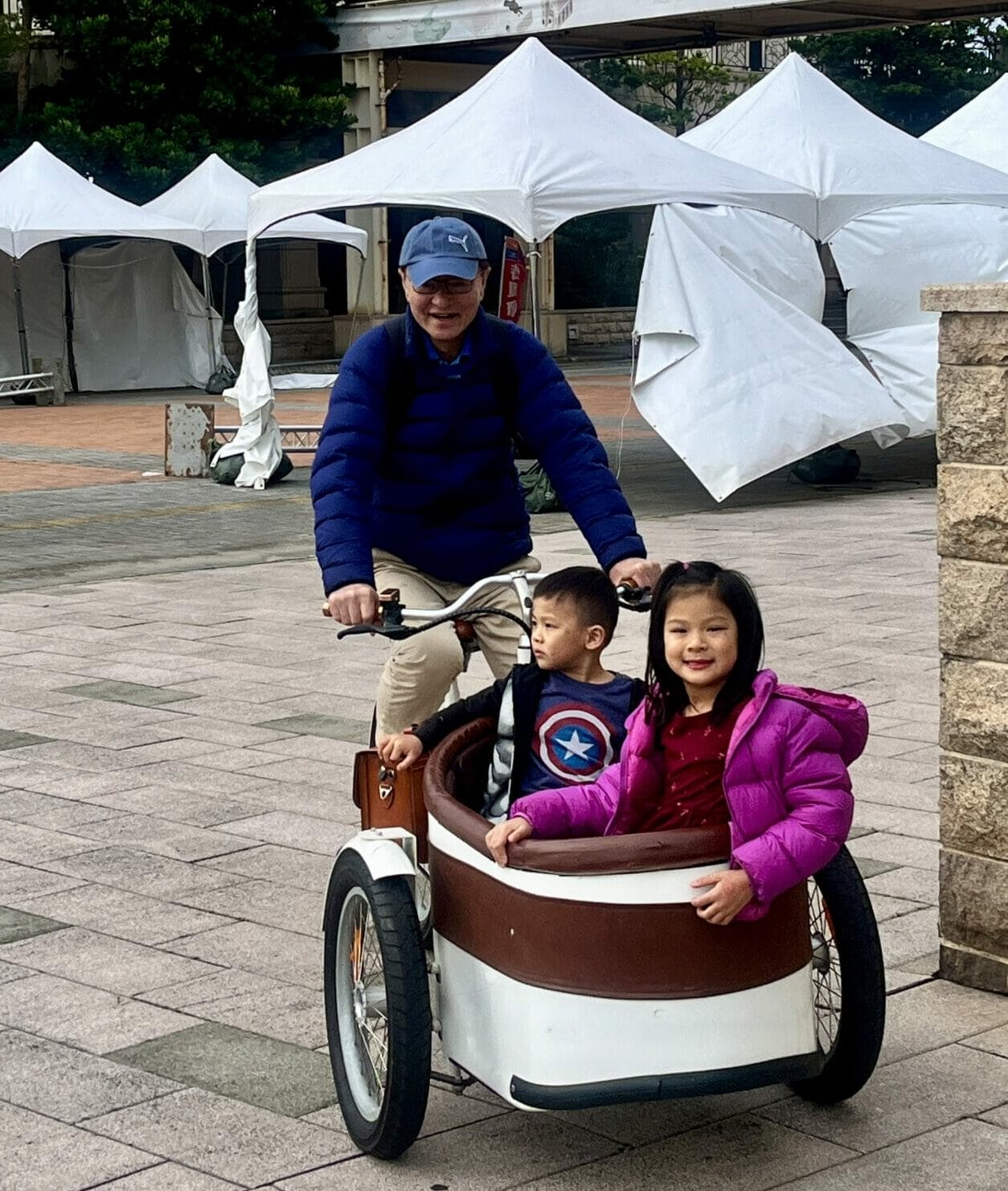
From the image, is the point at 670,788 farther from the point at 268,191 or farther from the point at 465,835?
the point at 268,191

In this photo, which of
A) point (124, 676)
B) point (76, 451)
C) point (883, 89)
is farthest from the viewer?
point (883, 89)

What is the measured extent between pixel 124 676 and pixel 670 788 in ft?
16.2

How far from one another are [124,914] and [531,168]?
8.78m

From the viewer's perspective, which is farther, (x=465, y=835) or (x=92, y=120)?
(x=92, y=120)

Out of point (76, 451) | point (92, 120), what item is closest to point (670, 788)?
point (76, 451)

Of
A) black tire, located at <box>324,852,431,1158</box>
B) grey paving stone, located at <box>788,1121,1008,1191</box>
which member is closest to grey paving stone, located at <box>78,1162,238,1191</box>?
black tire, located at <box>324,852,431,1158</box>

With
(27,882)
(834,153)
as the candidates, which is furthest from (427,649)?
(834,153)

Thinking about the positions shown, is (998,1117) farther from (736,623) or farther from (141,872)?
(141,872)

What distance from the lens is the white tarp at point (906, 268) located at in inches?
575

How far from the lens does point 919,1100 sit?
355 centimetres

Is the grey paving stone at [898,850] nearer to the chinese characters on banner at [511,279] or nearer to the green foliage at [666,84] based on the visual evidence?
the chinese characters on banner at [511,279]

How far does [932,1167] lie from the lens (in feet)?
10.7

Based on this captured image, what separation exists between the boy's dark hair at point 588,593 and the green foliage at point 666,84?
3276 centimetres

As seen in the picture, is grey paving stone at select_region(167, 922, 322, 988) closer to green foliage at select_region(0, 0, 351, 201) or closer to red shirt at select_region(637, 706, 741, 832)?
red shirt at select_region(637, 706, 741, 832)
